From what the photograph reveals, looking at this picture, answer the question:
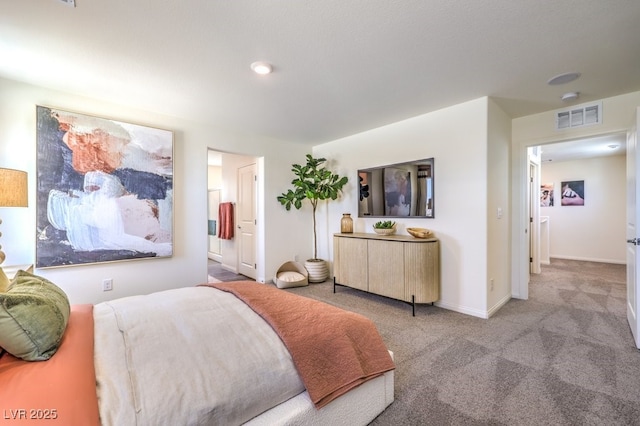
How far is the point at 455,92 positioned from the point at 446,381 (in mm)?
2584

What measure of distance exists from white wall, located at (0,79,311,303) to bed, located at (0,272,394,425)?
1705 millimetres

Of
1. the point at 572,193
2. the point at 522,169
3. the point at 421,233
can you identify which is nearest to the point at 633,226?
the point at 522,169

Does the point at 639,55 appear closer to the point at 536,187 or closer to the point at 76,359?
the point at 536,187

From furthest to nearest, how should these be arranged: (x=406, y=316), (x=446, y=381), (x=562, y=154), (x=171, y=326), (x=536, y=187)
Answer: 1. (x=562, y=154)
2. (x=536, y=187)
3. (x=406, y=316)
4. (x=446, y=381)
5. (x=171, y=326)

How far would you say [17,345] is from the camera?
100 cm

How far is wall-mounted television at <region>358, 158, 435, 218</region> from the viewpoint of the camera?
11.4 feet

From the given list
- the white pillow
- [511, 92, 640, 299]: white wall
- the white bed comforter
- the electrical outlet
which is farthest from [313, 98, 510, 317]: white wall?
the electrical outlet

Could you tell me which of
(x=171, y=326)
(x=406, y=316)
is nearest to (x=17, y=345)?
(x=171, y=326)

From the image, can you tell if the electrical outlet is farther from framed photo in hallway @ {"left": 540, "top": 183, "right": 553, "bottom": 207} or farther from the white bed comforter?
framed photo in hallway @ {"left": 540, "top": 183, "right": 553, "bottom": 207}

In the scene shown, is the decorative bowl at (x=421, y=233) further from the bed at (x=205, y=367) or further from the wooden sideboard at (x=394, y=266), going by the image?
the bed at (x=205, y=367)

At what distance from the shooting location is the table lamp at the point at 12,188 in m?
1.95

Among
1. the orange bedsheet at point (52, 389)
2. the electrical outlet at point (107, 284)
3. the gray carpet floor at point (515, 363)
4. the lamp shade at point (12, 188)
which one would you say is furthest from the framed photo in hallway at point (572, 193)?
the lamp shade at point (12, 188)

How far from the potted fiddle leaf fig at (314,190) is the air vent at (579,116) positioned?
107 inches

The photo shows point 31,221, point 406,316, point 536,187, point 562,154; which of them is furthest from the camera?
point 562,154
